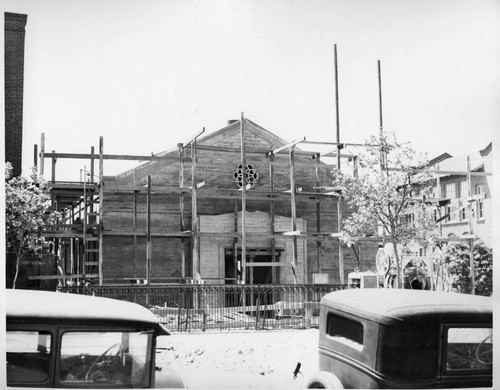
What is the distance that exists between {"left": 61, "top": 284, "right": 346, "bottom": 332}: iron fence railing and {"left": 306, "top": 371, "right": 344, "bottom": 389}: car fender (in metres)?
2.19

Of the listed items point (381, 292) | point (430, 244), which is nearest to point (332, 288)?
point (430, 244)

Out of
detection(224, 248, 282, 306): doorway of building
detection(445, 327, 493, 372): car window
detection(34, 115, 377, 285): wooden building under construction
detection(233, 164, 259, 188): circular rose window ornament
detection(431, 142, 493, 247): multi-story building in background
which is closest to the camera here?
detection(445, 327, 493, 372): car window

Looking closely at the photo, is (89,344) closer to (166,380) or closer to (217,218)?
(166,380)

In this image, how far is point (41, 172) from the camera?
32.0ft

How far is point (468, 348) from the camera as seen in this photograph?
5.24 meters

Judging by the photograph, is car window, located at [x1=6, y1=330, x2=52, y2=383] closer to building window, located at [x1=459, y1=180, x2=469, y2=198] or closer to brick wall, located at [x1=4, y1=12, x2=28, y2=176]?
brick wall, located at [x1=4, y1=12, x2=28, y2=176]

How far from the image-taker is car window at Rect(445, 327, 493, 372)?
507 cm

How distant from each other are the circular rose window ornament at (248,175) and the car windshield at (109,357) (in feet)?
38.3

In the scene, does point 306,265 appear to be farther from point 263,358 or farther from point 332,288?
point 263,358

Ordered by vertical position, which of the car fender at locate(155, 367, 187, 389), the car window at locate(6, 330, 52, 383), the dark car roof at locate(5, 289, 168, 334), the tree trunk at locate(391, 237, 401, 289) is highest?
the tree trunk at locate(391, 237, 401, 289)

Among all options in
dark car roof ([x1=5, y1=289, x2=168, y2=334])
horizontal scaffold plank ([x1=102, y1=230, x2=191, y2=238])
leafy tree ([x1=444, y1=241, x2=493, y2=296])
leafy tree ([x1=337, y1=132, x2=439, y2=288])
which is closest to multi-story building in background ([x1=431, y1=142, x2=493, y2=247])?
leafy tree ([x1=444, y1=241, x2=493, y2=296])

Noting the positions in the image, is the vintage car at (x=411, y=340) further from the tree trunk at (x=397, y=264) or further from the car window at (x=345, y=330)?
the tree trunk at (x=397, y=264)

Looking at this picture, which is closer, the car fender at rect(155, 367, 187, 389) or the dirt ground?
the car fender at rect(155, 367, 187, 389)

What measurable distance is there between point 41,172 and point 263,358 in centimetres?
490
